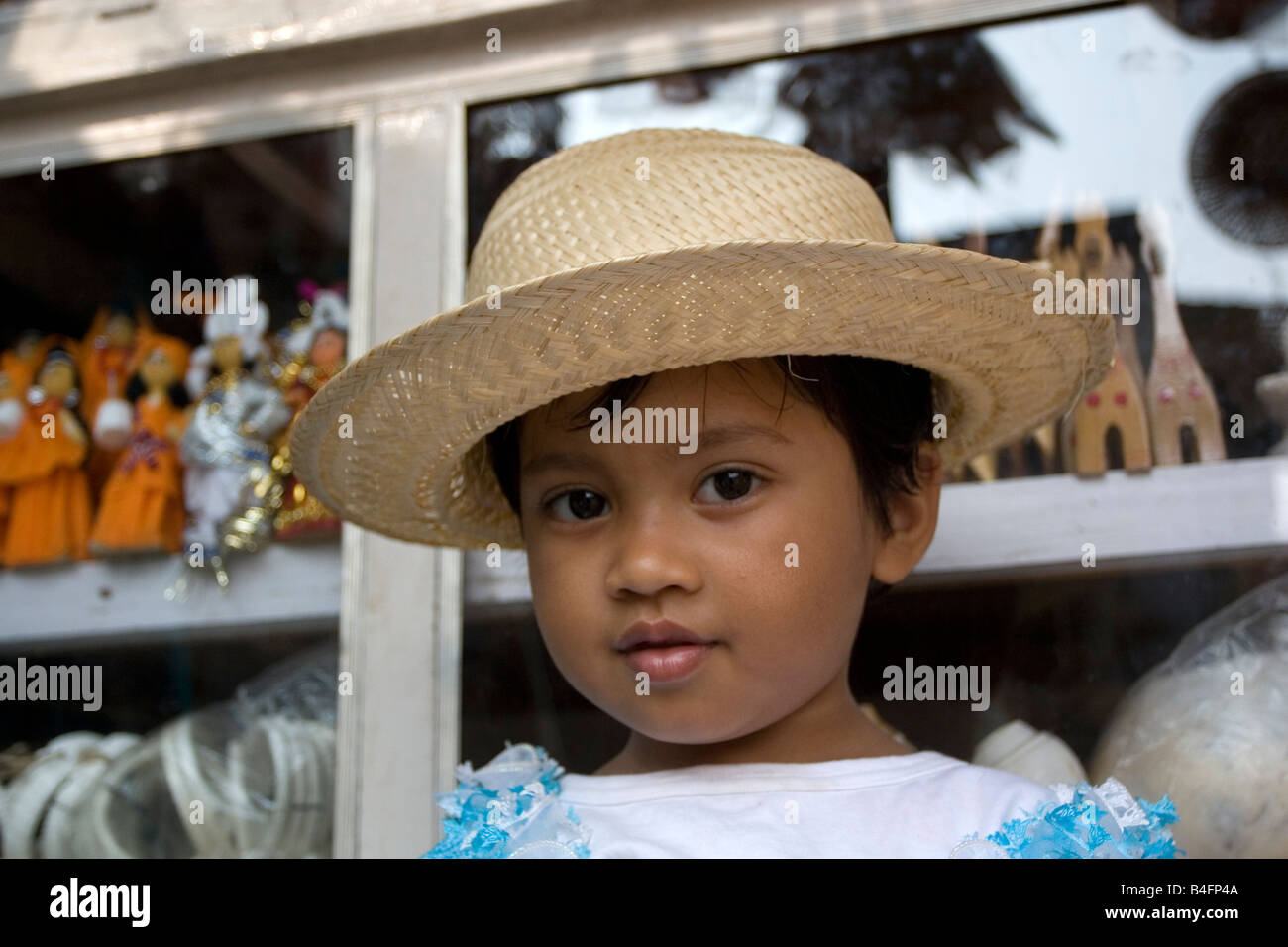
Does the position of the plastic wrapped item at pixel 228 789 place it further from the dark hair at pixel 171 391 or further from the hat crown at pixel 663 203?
the hat crown at pixel 663 203

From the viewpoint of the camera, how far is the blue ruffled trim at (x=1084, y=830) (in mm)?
1302

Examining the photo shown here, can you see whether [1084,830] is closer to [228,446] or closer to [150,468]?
[228,446]

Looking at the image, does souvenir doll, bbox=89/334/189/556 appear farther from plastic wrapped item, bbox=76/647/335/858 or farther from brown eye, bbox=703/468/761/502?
brown eye, bbox=703/468/761/502

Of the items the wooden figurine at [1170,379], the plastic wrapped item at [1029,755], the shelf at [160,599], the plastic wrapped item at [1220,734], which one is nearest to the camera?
the plastic wrapped item at [1220,734]

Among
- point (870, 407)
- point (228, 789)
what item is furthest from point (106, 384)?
point (870, 407)

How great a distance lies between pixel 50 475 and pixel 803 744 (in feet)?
5.36

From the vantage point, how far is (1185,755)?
169 centimetres

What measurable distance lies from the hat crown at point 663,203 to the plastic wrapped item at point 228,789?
94 centimetres

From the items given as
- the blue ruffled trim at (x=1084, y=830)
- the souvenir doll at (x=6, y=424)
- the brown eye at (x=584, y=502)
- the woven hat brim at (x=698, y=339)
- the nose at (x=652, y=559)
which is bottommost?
the blue ruffled trim at (x=1084, y=830)

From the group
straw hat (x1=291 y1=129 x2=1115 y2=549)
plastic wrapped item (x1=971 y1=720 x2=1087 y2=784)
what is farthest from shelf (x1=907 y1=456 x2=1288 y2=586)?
straw hat (x1=291 y1=129 x2=1115 y2=549)

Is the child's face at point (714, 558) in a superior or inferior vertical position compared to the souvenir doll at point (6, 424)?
inferior

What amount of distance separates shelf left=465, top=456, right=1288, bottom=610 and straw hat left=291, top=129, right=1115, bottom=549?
1.24 feet

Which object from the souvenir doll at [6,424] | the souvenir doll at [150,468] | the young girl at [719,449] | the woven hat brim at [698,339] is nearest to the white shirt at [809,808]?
the young girl at [719,449]

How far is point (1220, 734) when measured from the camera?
5.53 feet
